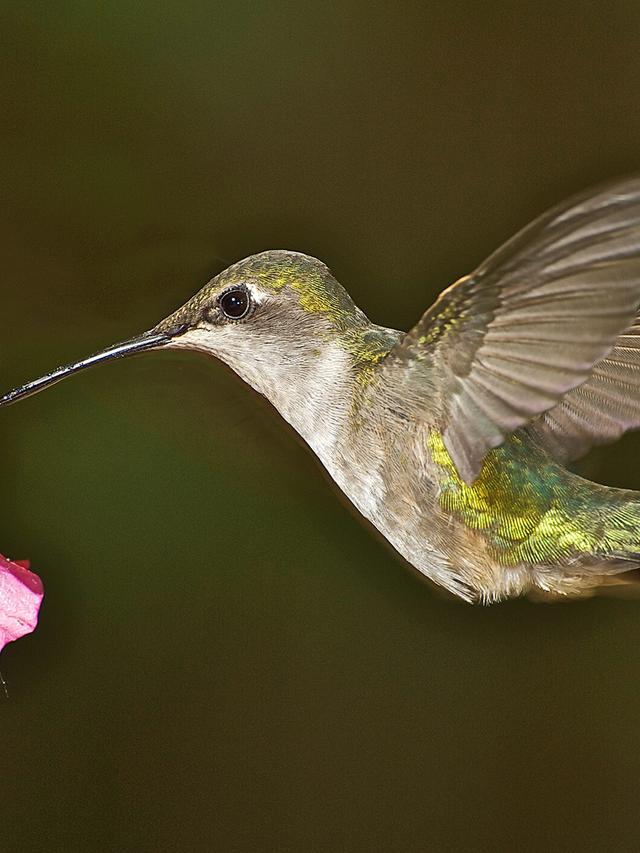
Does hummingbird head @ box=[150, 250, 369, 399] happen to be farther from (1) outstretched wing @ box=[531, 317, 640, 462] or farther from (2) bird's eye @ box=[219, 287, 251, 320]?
(1) outstretched wing @ box=[531, 317, 640, 462]

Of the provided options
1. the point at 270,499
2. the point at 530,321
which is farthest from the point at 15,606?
the point at 270,499

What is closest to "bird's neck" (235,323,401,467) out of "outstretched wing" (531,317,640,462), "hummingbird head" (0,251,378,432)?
"hummingbird head" (0,251,378,432)

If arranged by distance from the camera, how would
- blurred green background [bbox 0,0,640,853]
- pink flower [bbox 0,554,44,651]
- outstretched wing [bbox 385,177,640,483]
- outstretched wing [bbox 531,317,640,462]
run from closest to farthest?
outstretched wing [bbox 385,177,640,483] → pink flower [bbox 0,554,44,651] → outstretched wing [bbox 531,317,640,462] → blurred green background [bbox 0,0,640,853]

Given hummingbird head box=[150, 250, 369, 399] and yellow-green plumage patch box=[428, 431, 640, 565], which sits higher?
hummingbird head box=[150, 250, 369, 399]

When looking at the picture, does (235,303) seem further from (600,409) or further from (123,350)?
(600,409)

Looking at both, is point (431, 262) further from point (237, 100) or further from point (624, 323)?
point (624, 323)

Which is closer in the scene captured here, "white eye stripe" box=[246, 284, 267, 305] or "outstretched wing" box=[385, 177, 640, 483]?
"outstretched wing" box=[385, 177, 640, 483]

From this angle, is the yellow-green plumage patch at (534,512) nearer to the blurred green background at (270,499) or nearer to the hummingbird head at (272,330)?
the hummingbird head at (272,330)

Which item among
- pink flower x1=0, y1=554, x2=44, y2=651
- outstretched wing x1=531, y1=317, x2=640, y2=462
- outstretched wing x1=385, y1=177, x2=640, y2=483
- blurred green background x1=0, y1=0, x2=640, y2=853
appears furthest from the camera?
blurred green background x1=0, y1=0, x2=640, y2=853

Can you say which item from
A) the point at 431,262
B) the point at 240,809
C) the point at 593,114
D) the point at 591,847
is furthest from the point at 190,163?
the point at 591,847
